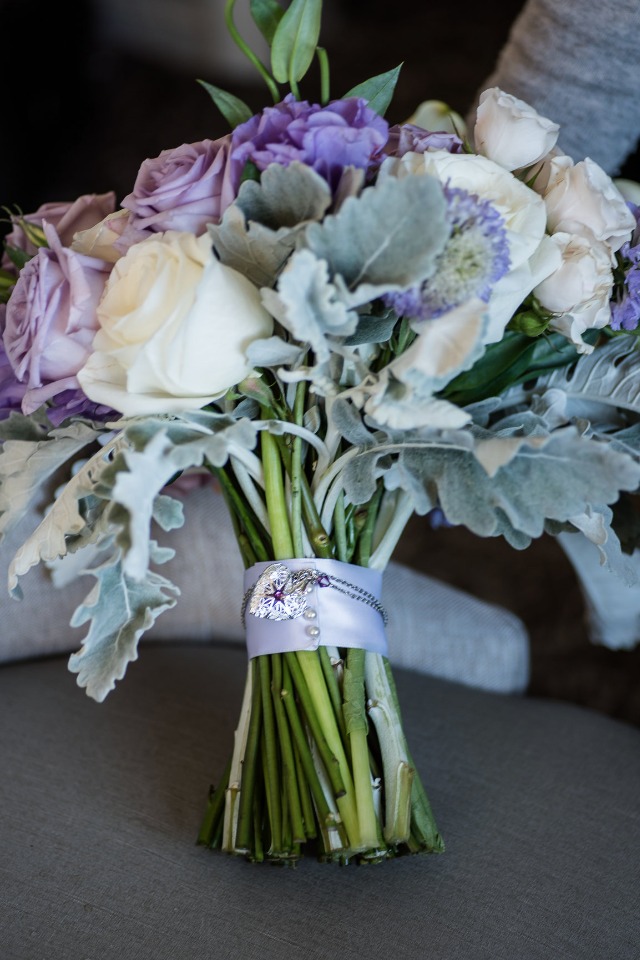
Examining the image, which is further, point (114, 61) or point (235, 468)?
point (114, 61)

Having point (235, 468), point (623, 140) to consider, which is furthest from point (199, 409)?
point (623, 140)

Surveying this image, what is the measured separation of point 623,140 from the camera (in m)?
0.88

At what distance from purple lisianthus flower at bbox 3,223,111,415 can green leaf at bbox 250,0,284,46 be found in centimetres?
19

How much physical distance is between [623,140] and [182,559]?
0.62m

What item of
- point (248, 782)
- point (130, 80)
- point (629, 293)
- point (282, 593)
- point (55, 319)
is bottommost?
point (130, 80)

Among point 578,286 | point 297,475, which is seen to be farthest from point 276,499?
point 578,286

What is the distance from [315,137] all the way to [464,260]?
4.4 inches

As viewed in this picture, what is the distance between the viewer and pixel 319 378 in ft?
1.74

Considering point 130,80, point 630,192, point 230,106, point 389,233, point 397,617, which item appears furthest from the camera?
point 130,80

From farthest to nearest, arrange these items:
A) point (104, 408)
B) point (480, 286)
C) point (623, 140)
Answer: point (623, 140) → point (104, 408) → point (480, 286)

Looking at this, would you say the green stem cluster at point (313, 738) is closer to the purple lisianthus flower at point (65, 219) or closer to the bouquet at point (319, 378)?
the bouquet at point (319, 378)

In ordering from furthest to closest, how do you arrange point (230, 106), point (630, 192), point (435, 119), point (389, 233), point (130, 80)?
point (130, 80)
point (435, 119)
point (630, 192)
point (230, 106)
point (389, 233)

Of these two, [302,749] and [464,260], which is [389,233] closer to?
[464,260]

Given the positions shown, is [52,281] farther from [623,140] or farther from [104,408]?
[623,140]
